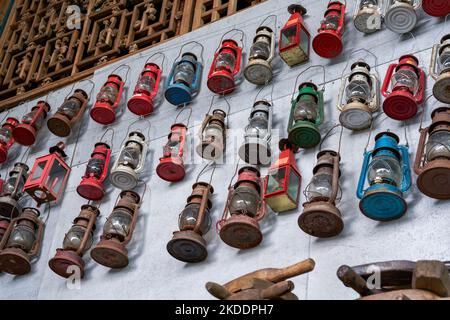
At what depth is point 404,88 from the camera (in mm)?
3227

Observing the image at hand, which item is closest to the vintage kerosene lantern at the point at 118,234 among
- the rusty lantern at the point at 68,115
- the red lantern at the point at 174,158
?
the red lantern at the point at 174,158

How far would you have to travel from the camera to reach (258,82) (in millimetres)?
3949

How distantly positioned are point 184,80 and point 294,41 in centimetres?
69

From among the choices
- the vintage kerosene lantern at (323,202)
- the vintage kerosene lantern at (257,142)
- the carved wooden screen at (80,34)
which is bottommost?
the vintage kerosene lantern at (323,202)

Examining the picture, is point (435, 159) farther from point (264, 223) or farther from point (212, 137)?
point (212, 137)

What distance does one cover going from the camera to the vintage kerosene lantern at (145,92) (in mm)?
4242

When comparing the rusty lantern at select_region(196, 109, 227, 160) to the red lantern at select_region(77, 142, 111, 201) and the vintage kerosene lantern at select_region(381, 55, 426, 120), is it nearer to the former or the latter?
the red lantern at select_region(77, 142, 111, 201)

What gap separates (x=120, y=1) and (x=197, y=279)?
10.0ft

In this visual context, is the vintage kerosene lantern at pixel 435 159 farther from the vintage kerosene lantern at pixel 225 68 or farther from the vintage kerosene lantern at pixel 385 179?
the vintage kerosene lantern at pixel 225 68

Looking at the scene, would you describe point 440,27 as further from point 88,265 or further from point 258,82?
point 88,265

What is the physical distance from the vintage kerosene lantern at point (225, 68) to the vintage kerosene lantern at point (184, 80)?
150 mm

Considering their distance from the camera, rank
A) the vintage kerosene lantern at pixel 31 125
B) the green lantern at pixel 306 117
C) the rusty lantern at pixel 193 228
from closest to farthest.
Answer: the rusty lantern at pixel 193 228
the green lantern at pixel 306 117
the vintage kerosene lantern at pixel 31 125

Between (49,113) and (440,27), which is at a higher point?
(49,113)
